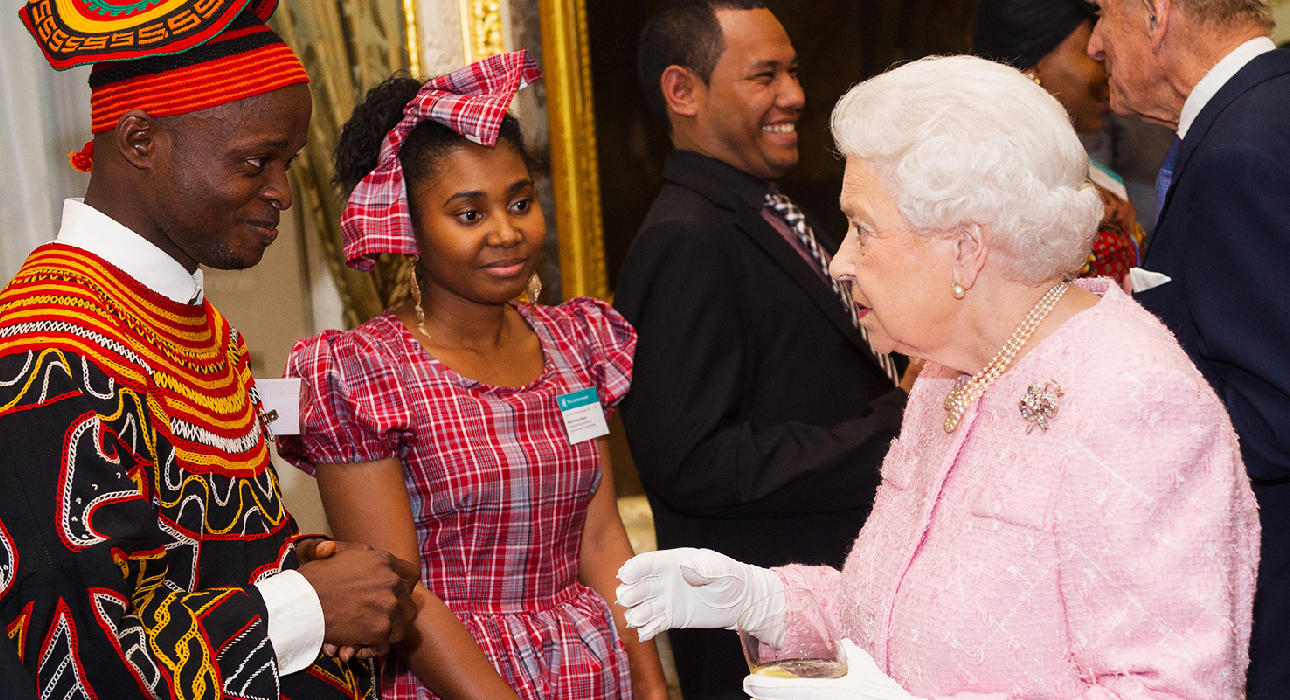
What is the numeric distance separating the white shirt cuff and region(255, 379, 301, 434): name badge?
445 millimetres

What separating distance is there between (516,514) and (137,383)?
0.81m

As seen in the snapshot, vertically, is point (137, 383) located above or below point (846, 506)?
above

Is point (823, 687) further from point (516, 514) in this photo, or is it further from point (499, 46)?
point (499, 46)

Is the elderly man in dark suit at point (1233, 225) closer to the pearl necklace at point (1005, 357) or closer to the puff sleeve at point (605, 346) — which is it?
the pearl necklace at point (1005, 357)

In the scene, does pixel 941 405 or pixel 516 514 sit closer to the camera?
pixel 941 405

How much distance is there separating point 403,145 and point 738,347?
84 centimetres

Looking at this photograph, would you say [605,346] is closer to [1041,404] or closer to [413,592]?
[413,592]

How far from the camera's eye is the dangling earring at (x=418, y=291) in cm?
224

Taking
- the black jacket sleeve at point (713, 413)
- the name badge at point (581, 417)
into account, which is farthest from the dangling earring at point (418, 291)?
the black jacket sleeve at point (713, 413)

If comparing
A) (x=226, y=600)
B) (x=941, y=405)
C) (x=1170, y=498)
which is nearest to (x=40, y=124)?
(x=226, y=600)

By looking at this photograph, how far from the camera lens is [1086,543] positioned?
1269 millimetres

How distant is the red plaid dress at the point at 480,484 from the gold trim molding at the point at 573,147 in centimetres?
201

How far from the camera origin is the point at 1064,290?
1.48 metres

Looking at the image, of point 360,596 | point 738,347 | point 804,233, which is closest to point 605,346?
point 738,347
